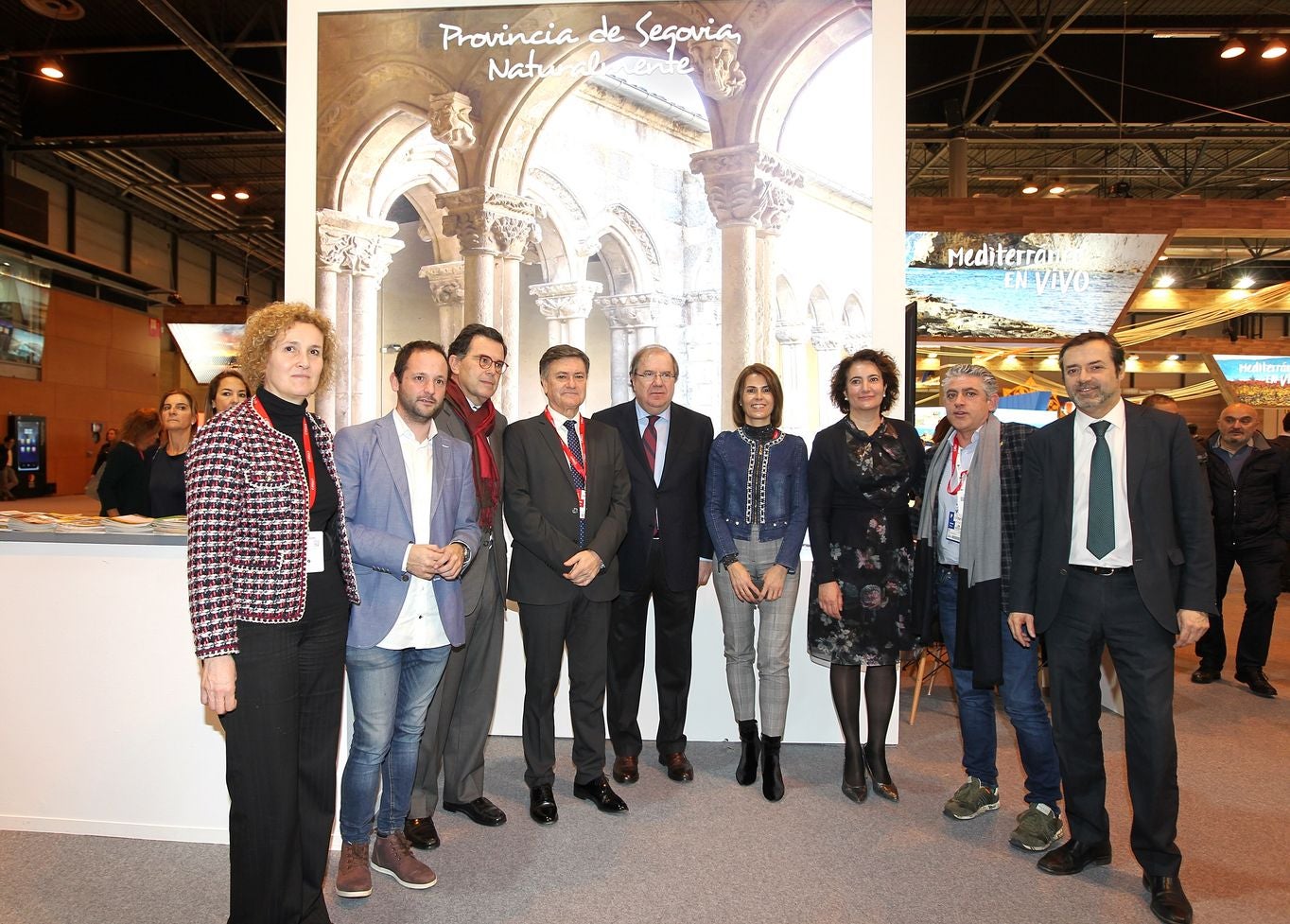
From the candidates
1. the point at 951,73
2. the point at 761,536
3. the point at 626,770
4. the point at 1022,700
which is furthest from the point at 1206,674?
the point at 951,73

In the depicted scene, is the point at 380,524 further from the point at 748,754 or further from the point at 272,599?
the point at 748,754

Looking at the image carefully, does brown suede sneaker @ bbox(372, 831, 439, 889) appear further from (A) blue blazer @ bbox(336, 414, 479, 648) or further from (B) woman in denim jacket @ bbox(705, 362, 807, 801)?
(B) woman in denim jacket @ bbox(705, 362, 807, 801)

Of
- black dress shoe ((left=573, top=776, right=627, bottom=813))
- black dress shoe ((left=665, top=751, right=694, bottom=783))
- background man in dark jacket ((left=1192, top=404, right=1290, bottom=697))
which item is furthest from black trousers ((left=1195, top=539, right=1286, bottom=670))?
black dress shoe ((left=573, top=776, right=627, bottom=813))

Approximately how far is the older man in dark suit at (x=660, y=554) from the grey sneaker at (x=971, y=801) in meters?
0.98

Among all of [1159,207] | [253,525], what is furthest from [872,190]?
[1159,207]

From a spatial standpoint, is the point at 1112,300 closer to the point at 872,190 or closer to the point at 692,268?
the point at 872,190

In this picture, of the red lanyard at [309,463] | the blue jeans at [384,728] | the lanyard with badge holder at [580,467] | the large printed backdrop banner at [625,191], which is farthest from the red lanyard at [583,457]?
the red lanyard at [309,463]

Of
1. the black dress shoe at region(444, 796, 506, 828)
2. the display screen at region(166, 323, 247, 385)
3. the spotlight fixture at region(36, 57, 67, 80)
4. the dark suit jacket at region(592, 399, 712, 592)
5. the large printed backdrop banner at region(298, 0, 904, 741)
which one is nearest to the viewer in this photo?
the black dress shoe at region(444, 796, 506, 828)

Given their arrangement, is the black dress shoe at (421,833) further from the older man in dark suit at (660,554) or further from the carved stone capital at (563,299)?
the carved stone capital at (563,299)

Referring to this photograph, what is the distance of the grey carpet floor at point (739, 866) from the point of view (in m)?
2.40

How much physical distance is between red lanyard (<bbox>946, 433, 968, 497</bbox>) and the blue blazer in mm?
1710

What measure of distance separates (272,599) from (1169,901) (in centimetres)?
246

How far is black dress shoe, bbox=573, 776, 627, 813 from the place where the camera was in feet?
10.1

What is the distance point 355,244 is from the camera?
3.87 m
